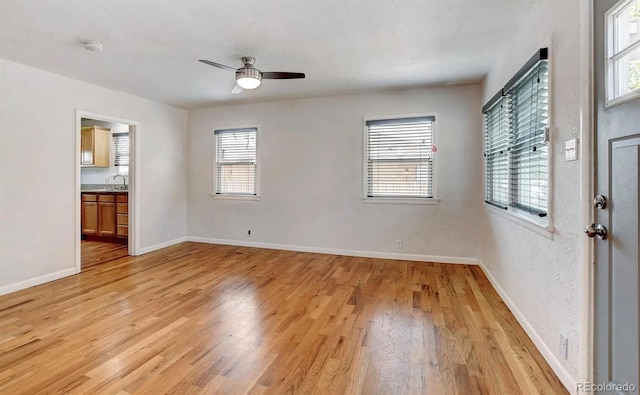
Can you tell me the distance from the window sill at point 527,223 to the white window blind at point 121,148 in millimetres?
7017

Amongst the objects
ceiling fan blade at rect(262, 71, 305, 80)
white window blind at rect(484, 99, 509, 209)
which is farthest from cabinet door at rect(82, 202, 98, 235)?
white window blind at rect(484, 99, 509, 209)

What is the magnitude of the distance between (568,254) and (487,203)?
214 centimetres

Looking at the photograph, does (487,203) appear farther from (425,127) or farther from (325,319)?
(325,319)

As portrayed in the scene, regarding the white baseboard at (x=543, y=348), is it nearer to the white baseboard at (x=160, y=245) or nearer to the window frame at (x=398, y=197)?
the window frame at (x=398, y=197)

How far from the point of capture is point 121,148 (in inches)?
259

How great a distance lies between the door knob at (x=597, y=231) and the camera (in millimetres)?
1483

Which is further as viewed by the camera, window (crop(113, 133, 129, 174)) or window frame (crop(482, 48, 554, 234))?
window (crop(113, 133, 129, 174))

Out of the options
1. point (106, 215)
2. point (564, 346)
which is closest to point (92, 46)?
point (106, 215)

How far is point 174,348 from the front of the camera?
2.20 m

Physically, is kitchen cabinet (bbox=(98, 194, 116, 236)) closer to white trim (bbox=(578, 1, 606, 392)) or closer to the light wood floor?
the light wood floor

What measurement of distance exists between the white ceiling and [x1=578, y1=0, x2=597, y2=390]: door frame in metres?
0.98

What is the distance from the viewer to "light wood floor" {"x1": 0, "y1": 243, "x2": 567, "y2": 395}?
1836 mm

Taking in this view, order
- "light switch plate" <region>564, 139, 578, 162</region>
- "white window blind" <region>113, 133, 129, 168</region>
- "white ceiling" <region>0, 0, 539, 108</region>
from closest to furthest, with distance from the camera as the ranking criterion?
1. "light switch plate" <region>564, 139, 578, 162</region>
2. "white ceiling" <region>0, 0, 539, 108</region>
3. "white window blind" <region>113, 133, 129, 168</region>

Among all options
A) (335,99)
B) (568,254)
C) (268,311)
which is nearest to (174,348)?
(268,311)
